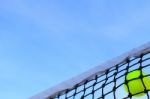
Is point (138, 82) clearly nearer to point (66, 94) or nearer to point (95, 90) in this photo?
point (95, 90)

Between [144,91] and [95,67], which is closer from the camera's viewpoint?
[144,91]

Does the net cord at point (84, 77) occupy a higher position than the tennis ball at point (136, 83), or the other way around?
the net cord at point (84, 77)

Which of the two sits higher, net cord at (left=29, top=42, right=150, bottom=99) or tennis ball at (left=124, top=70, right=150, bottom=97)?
net cord at (left=29, top=42, right=150, bottom=99)

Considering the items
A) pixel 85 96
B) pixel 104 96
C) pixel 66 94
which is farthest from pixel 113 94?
pixel 66 94

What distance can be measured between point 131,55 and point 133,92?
14.2 inches

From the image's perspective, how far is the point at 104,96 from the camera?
4160mm

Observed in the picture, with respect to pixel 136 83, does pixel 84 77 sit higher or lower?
higher

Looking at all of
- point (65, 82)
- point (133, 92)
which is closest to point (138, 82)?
point (133, 92)

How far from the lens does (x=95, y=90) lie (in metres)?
4.40

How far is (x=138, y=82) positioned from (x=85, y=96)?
1.60ft

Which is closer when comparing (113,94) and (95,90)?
(113,94)

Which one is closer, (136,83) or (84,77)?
(136,83)

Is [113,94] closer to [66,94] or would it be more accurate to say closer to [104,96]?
[104,96]

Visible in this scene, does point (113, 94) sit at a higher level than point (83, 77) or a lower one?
lower
